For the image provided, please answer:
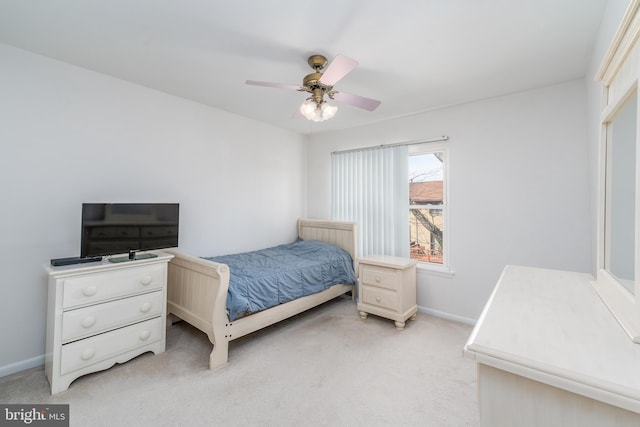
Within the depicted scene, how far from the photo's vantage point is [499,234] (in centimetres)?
280

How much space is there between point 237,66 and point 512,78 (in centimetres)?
239

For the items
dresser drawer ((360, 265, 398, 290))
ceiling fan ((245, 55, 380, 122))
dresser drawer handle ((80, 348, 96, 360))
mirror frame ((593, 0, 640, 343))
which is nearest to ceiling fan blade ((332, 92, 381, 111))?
ceiling fan ((245, 55, 380, 122))

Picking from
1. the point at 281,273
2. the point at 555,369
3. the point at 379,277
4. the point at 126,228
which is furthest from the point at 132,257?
the point at 555,369

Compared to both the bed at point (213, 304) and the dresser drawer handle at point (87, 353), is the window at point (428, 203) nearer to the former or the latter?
the bed at point (213, 304)

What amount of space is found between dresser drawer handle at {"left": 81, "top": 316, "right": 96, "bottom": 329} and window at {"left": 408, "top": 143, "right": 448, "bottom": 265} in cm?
320

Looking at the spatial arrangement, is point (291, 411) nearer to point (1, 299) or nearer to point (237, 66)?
point (1, 299)

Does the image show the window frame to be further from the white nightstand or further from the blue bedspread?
the blue bedspread

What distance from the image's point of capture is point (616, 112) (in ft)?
3.63

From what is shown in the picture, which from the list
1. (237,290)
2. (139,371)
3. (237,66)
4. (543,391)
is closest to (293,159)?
(237,66)

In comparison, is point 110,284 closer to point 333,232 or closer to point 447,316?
point 333,232

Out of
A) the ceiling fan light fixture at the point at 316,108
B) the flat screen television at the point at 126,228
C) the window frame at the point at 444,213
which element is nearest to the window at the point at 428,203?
the window frame at the point at 444,213

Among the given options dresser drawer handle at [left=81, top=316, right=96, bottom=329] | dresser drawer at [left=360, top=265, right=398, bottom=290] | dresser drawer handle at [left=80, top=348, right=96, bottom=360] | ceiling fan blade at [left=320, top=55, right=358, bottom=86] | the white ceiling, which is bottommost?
dresser drawer handle at [left=80, top=348, right=96, bottom=360]

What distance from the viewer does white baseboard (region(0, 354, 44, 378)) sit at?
2.00 meters

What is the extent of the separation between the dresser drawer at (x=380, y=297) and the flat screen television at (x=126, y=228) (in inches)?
80.8
